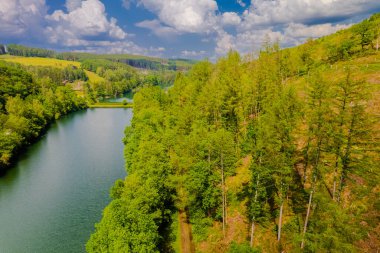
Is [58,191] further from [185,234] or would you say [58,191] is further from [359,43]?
[359,43]

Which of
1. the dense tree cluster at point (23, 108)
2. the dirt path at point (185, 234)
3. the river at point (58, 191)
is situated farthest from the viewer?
the dense tree cluster at point (23, 108)

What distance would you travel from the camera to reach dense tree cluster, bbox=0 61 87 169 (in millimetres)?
67875

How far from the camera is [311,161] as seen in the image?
24484 mm

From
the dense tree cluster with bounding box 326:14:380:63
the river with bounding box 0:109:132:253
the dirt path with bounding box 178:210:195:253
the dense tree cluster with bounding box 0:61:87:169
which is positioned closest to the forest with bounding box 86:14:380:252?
the dirt path with bounding box 178:210:195:253

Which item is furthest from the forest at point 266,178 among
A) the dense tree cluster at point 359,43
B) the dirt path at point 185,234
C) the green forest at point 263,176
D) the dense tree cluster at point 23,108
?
the dense tree cluster at point 23,108

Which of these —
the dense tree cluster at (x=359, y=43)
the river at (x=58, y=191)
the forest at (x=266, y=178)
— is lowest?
the river at (x=58, y=191)

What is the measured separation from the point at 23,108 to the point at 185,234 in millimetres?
78266

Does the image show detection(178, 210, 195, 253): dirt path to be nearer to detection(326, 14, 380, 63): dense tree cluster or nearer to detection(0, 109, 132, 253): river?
detection(0, 109, 132, 253): river

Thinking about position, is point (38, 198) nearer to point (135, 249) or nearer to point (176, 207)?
point (176, 207)

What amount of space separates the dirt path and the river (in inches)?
521

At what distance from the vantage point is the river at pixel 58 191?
3644cm

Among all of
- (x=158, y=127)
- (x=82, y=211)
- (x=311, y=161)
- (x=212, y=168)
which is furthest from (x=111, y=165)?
(x=311, y=161)

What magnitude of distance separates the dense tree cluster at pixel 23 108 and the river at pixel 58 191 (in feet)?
14.4

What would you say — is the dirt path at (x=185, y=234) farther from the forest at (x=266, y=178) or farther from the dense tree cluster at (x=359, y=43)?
the dense tree cluster at (x=359, y=43)
